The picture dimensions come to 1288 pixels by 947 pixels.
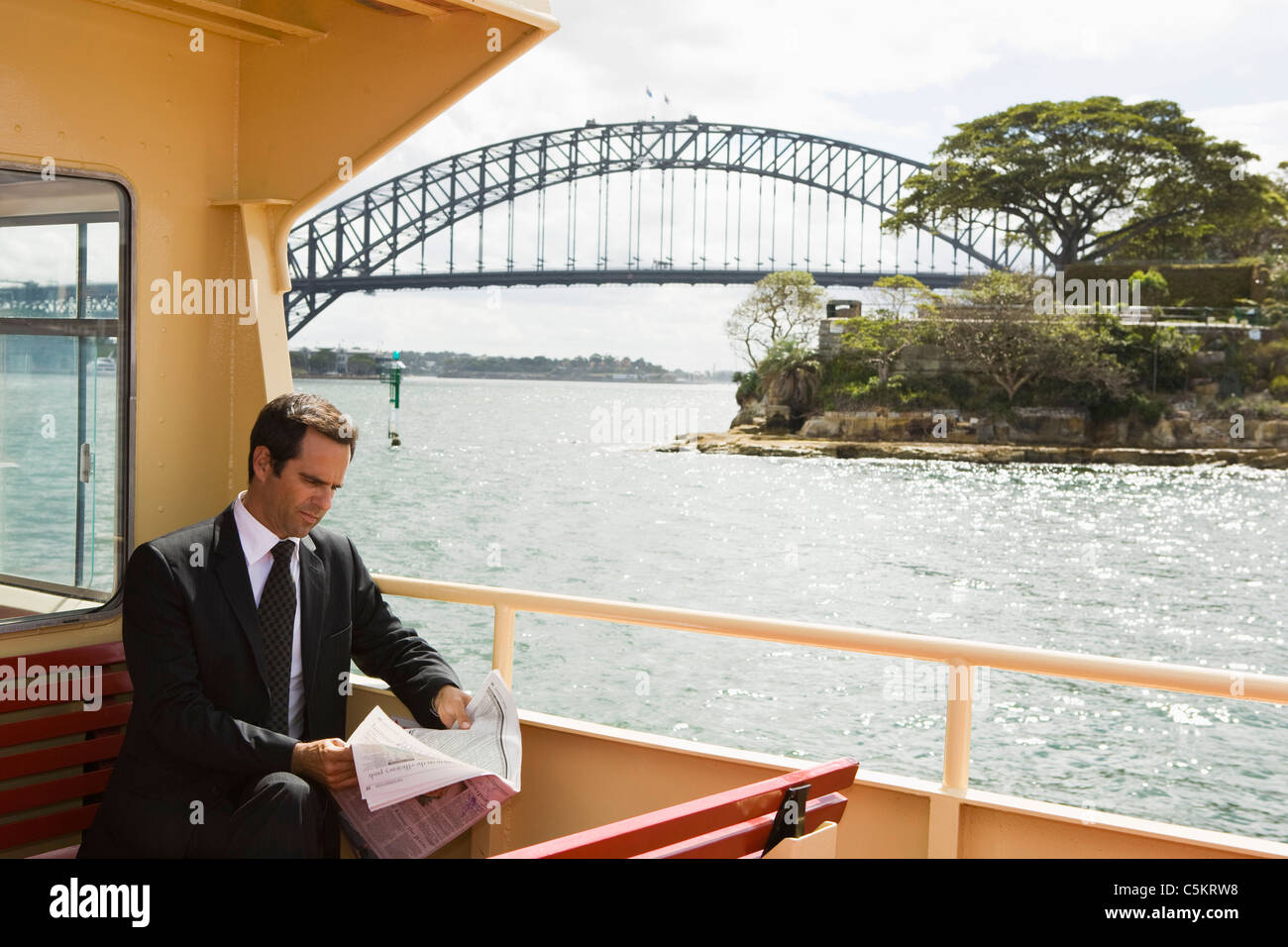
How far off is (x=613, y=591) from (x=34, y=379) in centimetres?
2879

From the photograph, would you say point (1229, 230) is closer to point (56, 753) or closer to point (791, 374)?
point (791, 374)

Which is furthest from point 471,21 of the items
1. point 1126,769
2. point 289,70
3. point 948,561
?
point 948,561

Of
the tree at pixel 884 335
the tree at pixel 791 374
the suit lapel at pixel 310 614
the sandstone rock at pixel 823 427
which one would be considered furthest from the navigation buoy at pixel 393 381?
the suit lapel at pixel 310 614

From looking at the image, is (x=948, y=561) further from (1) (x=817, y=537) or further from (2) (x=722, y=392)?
(2) (x=722, y=392)

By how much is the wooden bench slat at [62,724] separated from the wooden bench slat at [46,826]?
0.54 feet

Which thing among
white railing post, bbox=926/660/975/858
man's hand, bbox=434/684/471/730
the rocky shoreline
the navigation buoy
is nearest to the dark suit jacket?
man's hand, bbox=434/684/471/730

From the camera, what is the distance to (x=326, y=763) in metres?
2.12

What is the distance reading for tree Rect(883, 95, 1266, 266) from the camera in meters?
55.7

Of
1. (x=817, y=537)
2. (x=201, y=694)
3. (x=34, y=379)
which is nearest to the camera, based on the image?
(x=201, y=694)

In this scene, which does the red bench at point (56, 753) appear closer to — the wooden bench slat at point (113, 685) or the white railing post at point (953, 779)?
the wooden bench slat at point (113, 685)

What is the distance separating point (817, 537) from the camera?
124 ft
